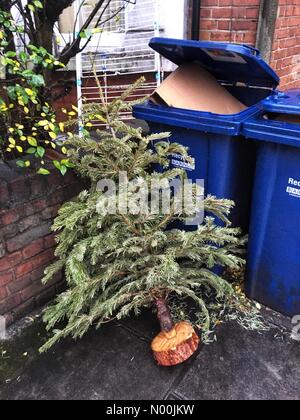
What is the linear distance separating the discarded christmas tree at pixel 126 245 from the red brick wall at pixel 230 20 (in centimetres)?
179

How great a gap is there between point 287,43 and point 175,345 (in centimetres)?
319

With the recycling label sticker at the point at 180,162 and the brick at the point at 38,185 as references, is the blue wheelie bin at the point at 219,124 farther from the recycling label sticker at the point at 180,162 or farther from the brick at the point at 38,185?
the brick at the point at 38,185

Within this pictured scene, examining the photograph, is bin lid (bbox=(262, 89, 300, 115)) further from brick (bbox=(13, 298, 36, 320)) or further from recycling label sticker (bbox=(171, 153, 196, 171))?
brick (bbox=(13, 298, 36, 320))

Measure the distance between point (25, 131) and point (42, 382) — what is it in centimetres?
152

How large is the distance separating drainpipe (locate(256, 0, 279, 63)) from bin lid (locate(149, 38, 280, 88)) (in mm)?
848

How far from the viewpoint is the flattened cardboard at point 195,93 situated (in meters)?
2.46

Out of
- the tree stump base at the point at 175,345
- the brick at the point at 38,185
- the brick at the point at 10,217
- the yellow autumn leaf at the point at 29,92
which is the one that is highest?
the yellow autumn leaf at the point at 29,92

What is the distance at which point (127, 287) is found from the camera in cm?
205

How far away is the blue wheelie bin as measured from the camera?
2.19 metres

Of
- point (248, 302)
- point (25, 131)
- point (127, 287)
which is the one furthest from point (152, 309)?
point (25, 131)

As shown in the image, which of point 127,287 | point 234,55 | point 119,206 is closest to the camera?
point 119,206

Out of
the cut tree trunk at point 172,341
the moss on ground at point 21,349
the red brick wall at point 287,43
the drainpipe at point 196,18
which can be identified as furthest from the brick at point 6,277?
the red brick wall at point 287,43

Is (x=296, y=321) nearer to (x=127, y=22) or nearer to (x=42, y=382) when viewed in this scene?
(x=42, y=382)

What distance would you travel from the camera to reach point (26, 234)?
2332 mm
